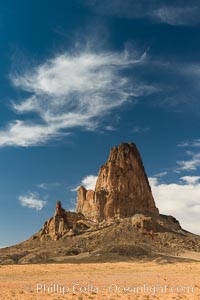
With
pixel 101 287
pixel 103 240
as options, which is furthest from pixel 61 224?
pixel 101 287

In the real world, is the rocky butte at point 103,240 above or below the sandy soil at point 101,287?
above

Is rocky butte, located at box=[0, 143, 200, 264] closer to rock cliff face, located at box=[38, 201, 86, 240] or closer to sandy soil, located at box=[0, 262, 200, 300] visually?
rock cliff face, located at box=[38, 201, 86, 240]

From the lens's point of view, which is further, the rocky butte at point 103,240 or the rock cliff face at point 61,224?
the rock cliff face at point 61,224

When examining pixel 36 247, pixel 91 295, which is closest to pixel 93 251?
pixel 36 247

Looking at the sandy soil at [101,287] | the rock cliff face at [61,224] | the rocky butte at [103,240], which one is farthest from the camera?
the rock cliff face at [61,224]

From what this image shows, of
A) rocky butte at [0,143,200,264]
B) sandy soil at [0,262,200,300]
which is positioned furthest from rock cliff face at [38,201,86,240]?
sandy soil at [0,262,200,300]

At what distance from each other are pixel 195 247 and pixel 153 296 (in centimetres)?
13558

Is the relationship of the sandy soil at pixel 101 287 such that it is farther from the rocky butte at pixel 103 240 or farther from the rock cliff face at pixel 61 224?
the rock cliff face at pixel 61 224

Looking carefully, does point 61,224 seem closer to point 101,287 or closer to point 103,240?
point 103,240

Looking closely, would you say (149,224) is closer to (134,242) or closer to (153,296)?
(134,242)

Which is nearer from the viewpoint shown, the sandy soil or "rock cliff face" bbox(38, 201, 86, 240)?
the sandy soil

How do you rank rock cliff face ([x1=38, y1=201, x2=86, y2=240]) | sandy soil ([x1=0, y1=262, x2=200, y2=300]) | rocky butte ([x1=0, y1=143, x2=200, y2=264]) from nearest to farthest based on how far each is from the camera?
sandy soil ([x1=0, y1=262, x2=200, y2=300])
rocky butte ([x1=0, y1=143, x2=200, y2=264])
rock cliff face ([x1=38, y1=201, x2=86, y2=240])

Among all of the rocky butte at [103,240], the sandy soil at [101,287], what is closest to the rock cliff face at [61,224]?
the rocky butte at [103,240]

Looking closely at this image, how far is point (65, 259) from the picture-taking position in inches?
4892
